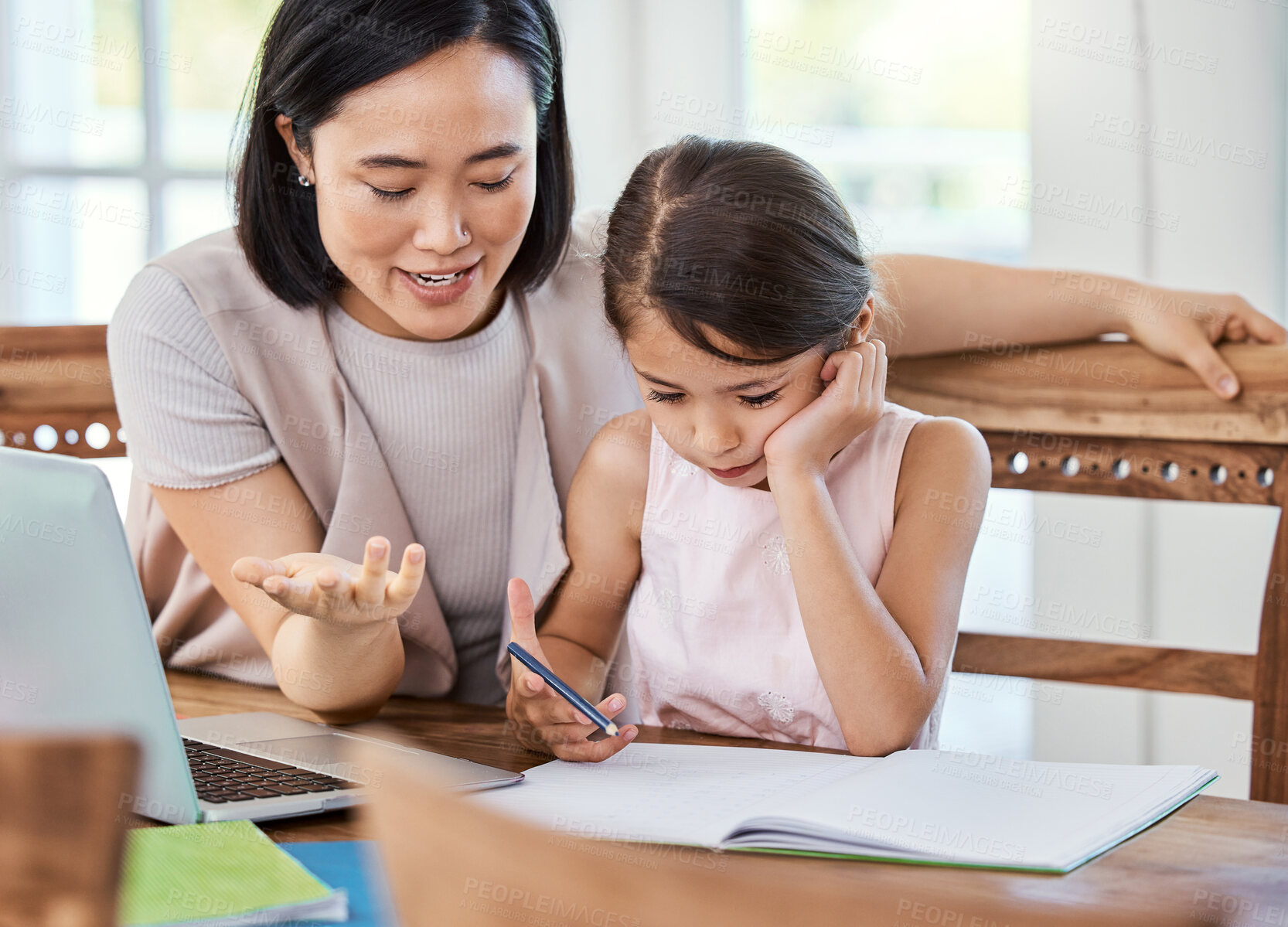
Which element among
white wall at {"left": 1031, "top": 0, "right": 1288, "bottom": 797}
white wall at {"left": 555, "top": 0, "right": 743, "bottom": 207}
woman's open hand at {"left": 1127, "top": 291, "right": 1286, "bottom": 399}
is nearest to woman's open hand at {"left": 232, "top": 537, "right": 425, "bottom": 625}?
woman's open hand at {"left": 1127, "top": 291, "right": 1286, "bottom": 399}

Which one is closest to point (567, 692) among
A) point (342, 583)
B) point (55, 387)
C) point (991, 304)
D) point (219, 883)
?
point (342, 583)

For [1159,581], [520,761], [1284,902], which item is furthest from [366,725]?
[1159,581]

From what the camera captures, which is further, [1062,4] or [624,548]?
[1062,4]

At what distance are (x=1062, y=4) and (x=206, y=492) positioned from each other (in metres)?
1.49

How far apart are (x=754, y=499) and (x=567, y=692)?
41cm

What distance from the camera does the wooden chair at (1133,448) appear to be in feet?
3.86

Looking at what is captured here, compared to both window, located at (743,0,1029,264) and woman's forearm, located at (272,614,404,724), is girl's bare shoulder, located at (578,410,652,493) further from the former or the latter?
window, located at (743,0,1029,264)

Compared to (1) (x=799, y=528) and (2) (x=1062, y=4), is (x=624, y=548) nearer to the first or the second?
(1) (x=799, y=528)

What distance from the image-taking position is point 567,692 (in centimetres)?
89

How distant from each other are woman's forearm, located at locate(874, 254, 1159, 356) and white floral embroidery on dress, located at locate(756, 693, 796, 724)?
1.31ft

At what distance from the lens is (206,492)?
1226 mm

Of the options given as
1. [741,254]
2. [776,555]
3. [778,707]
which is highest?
[741,254]

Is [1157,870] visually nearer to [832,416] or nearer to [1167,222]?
[832,416]

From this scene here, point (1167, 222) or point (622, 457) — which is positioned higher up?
point (1167, 222)
